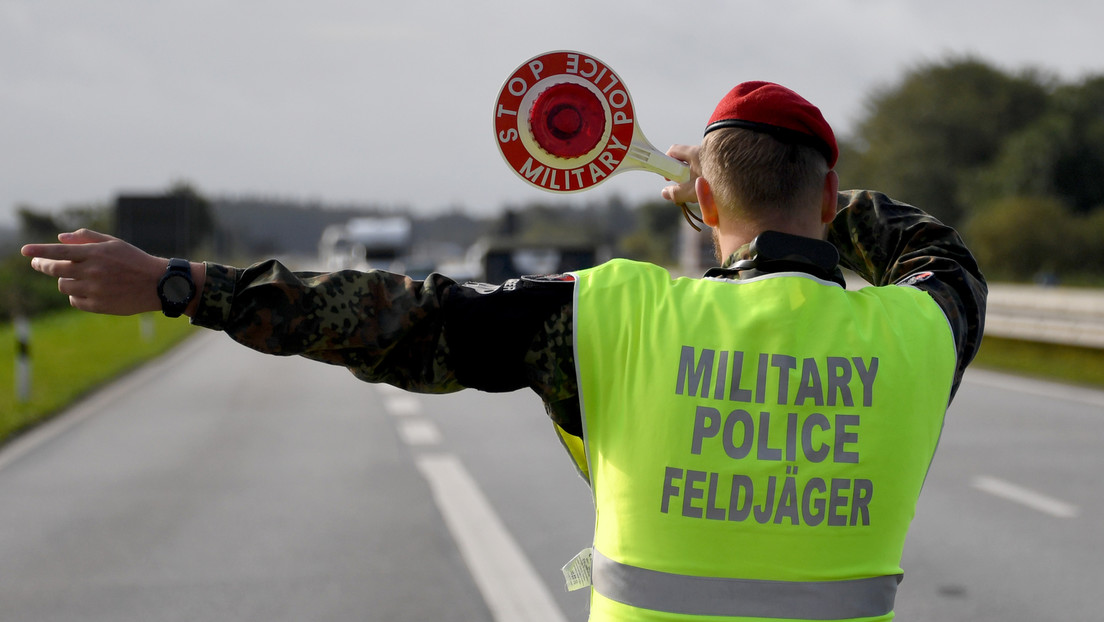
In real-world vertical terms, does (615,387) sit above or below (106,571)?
above

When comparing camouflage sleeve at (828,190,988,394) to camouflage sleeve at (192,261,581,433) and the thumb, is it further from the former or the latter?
the thumb

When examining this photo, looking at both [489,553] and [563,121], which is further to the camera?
[489,553]

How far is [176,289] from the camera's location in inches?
67.3

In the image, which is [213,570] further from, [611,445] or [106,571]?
[611,445]

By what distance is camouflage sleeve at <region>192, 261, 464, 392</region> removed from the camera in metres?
1.76

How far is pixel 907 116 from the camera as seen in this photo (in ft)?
202

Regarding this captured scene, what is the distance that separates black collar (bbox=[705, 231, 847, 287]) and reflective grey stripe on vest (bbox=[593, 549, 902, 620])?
1.56 ft

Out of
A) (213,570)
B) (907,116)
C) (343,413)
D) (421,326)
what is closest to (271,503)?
(213,570)

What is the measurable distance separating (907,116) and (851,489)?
6338 cm

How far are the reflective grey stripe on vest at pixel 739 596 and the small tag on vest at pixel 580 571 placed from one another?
0.20 m

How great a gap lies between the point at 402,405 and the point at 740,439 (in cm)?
1239

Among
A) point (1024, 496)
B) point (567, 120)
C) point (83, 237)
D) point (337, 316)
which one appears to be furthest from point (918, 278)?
point (1024, 496)

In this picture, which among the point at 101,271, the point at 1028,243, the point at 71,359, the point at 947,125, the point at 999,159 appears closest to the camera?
the point at 101,271

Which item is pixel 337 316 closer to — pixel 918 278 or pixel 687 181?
pixel 687 181
